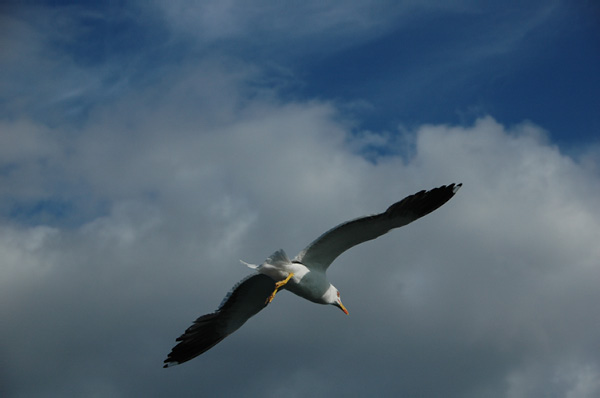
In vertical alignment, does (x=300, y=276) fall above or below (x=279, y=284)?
above

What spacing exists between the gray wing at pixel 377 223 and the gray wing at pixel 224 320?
146 centimetres

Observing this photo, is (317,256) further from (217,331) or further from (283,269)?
(217,331)

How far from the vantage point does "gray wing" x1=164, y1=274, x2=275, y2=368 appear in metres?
16.0

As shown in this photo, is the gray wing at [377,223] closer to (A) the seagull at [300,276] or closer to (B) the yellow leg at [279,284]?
(A) the seagull at [300,276]

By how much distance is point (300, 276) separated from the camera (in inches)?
595

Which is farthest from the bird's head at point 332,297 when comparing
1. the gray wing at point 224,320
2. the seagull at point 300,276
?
the gray wing at point 224,320

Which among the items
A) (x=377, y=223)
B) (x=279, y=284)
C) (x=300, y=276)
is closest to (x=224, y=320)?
(x=300, y=276)

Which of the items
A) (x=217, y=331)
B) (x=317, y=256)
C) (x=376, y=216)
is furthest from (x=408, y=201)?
(x=217, y=331)

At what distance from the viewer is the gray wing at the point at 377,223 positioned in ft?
46.1

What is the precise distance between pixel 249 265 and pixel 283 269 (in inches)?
33.3

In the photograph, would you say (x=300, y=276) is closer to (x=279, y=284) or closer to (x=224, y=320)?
(x=279, y=284)

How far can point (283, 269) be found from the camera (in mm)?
14695

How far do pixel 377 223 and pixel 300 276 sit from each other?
2.28m

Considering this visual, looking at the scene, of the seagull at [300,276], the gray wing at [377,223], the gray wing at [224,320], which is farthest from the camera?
the gray wing at [224,320]
